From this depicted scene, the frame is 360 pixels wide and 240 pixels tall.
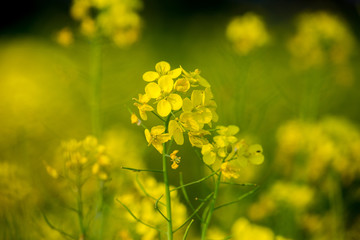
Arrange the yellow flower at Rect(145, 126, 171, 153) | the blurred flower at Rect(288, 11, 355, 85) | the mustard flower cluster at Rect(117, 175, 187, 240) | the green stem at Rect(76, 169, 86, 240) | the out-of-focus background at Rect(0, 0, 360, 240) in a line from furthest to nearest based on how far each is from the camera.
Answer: the blurred flower at Rect(288, 11, 355, 85) < the out-of-focus background at Rect(0, 0, 360, 240) < the mustard flower cluster at Rect(117, 175, 187, 240) < the green stem at Rect(76, 169, 86, 240) < the yellow flower at Rect(145, 126, 171, 153)

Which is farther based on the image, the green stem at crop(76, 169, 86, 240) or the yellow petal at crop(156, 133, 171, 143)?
the green stem at crop(76, 169, 86, 240)

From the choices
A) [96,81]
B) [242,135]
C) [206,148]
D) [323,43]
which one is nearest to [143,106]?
[206,148]

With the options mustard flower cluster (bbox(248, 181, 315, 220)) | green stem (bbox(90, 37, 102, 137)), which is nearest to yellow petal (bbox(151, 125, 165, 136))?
green stem (bbox(90, 37, 102, 137))

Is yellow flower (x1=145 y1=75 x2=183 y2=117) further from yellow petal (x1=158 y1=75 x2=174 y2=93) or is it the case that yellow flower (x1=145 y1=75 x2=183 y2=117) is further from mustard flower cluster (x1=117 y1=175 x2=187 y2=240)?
mustard flower cluster (x1=117 y1=175 x2=187 y2=240)

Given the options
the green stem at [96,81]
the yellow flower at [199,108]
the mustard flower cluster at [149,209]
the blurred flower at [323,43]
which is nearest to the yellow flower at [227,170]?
the yellow flower at [199,108]

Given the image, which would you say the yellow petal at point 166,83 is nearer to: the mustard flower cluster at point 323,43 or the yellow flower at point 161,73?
the yellow flower at point 161,73

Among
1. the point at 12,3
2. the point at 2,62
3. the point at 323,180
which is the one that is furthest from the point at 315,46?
the point at 12,3

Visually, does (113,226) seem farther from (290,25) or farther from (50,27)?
(290,25)
